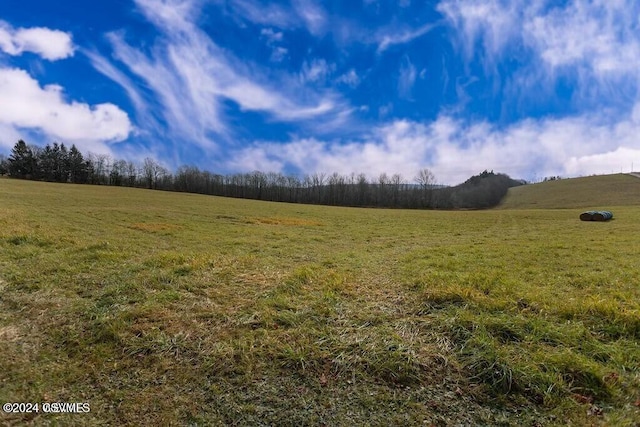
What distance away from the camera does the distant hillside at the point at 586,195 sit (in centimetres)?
5903

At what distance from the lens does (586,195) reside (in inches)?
2717

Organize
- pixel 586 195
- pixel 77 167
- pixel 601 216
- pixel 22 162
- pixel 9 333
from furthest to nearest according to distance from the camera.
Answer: pixel 77 167
pixel 22 162
pixel 586 195
pixel 601 216
pixel 9 333

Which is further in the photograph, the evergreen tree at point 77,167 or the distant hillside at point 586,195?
the evergreen tree at point 77,167

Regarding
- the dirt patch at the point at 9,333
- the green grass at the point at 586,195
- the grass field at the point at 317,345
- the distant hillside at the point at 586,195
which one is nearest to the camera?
the grass field at the point at 317,345

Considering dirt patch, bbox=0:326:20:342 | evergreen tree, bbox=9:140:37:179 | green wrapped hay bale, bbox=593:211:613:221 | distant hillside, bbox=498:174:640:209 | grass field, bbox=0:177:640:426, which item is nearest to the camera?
grass field, bbox=0:177:640:426

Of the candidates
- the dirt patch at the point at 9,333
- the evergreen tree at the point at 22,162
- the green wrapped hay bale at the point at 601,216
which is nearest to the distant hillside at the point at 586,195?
the green wrapped hay bale at the point at 601,216

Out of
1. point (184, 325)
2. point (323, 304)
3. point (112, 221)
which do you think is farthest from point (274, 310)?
point (112, 221)

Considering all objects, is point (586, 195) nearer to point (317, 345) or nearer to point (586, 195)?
point (586, 195)

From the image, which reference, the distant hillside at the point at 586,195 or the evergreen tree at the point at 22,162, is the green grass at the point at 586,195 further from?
the evergreen tree at the point at 22,162

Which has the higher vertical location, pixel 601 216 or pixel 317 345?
pixel 601 216

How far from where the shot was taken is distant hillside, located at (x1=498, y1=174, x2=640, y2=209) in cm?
5903

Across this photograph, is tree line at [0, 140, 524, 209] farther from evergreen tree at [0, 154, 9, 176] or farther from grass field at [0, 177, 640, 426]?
grass field at [0, 177, 640, 426]

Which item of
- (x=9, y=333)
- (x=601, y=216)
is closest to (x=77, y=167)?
(x=9, y=333)

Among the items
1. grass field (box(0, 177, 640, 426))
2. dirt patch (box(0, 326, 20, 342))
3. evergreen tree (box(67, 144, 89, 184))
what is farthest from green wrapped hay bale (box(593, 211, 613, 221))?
evergreen tree (box(67, 144, 89, 184))
